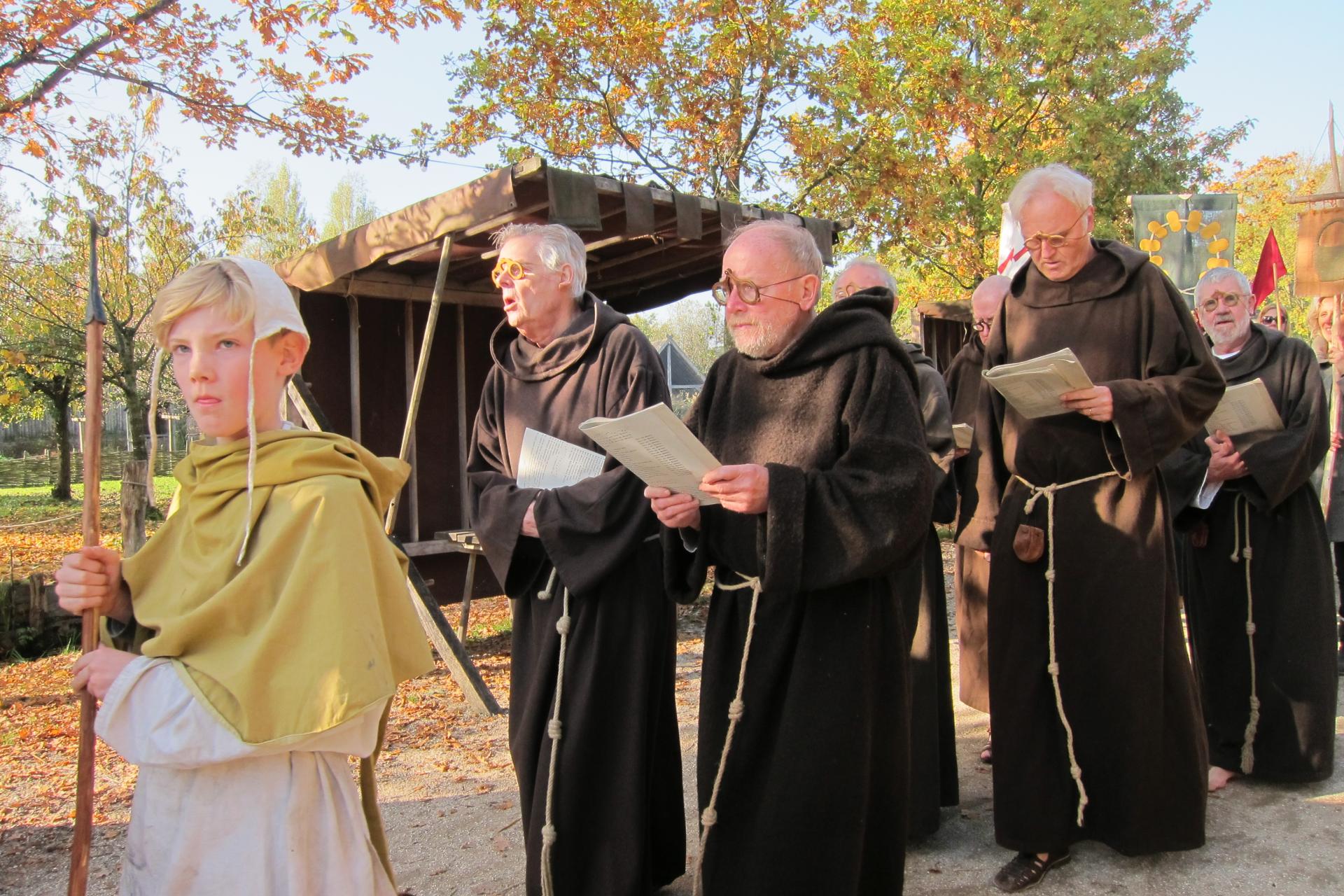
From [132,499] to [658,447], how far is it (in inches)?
75.2

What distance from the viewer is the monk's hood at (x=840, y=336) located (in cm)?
253

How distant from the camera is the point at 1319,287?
5.77 metres

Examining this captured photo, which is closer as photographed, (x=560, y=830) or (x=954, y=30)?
(x=560, y=830)

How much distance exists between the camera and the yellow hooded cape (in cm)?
166

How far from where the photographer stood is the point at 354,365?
6438 mm

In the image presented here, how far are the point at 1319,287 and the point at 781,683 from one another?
493 centimetres

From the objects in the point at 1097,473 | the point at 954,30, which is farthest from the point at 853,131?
the point at 1097,473

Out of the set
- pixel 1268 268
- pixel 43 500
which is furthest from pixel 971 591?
pixel 43 500

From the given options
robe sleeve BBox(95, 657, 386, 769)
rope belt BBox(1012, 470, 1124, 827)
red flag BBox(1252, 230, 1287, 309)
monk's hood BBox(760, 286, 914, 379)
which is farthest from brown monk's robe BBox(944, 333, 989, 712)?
robe sleeve BBox(95, 657, 386, 769)

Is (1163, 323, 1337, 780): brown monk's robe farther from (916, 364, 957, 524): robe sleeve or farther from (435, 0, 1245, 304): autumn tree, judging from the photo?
(435, 0, 1245, 304): autumn tree

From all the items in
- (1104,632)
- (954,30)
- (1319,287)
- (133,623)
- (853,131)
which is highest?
(954,30)

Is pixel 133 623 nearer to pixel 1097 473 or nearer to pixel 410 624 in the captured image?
pixel 410 624

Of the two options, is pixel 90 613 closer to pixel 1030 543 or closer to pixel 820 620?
pixel 820 620

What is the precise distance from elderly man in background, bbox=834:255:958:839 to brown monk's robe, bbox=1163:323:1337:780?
1064mm
